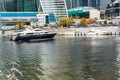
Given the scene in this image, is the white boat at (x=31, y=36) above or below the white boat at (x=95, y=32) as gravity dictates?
above

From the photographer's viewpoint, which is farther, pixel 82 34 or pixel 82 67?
pixel 82 34

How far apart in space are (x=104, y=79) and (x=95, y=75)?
8.05 ft

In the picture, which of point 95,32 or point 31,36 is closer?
point 31,36

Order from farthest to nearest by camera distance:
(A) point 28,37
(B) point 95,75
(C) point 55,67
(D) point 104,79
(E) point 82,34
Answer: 1. (E) point 82,34
2. (A) point 28,37
3. (C) point 55,67
4. (B) point 95,75
5. (D) point 104,79

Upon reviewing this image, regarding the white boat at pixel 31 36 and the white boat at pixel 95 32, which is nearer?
the white boat at pixel 31 36

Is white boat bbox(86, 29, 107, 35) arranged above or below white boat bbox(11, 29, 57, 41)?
below

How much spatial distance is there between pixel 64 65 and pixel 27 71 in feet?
20.8

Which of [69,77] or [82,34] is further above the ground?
[69,77]

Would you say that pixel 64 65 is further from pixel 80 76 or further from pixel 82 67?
pixel 80 76

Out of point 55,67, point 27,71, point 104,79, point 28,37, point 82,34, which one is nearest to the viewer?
point 104,79

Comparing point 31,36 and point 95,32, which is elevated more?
point 31,36

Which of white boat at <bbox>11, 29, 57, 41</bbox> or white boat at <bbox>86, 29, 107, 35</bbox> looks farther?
white boat at <bbox>86, 29, 107, 35</bbox>

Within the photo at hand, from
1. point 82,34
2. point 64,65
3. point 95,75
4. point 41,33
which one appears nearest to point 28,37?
point 41,33

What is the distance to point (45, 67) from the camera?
43094mm
